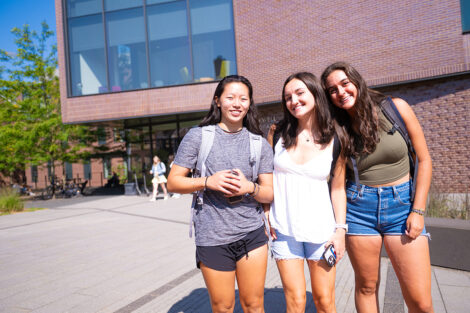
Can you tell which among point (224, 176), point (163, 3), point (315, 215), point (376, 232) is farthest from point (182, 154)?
point (163, 3)

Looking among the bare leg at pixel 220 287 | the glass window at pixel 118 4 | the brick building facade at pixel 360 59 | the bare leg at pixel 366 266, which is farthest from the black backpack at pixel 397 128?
the glass window at pixel 118 4

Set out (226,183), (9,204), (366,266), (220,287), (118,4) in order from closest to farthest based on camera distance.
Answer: (226,183) → (220,287) → (366,266) → (9,204) → (118,4)

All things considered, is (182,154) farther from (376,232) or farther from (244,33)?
(244,33)

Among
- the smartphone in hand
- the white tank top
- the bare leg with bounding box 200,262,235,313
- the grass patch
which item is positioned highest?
the white tank top

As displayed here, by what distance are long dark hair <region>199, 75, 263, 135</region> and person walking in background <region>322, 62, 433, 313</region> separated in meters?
0.52

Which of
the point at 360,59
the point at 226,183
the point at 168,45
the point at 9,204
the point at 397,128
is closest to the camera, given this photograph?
the point at 226,183

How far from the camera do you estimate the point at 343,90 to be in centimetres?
218

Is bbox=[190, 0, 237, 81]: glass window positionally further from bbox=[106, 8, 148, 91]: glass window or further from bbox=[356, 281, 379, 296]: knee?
bbox=[356, 281, 379, 296]: knee

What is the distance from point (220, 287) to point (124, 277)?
9.71 feet

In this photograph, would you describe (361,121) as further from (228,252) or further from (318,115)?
(228,252)

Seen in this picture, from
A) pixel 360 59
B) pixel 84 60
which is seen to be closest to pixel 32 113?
pixel 84 60

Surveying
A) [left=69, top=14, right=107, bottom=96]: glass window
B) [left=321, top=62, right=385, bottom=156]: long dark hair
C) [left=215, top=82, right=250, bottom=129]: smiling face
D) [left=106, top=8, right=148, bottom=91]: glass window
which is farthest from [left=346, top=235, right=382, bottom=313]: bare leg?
[left=69, top=14, right=107, bottom=96]: glass window

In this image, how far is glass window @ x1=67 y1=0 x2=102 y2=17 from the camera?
15500mm

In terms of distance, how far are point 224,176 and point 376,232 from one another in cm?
115
